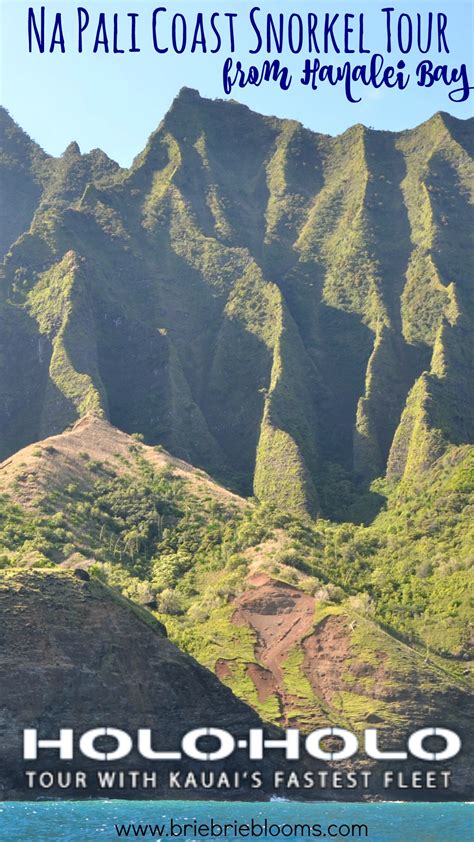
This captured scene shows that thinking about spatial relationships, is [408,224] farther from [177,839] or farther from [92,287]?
[177,839]

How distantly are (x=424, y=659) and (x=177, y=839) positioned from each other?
41.1m

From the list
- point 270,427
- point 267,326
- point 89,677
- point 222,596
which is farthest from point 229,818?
point 267,326

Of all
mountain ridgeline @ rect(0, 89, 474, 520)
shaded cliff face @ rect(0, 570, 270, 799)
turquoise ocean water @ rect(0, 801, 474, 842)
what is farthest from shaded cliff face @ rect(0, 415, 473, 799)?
mountain ridgeline @ rect(0, 89, 474, 520)

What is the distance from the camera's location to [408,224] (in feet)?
614

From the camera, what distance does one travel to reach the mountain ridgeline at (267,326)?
15112 cm

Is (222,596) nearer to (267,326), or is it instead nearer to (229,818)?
(229,818)

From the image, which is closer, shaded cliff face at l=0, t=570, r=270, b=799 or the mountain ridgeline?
shaded cliff face at l=0, t=570, r=270, b=799

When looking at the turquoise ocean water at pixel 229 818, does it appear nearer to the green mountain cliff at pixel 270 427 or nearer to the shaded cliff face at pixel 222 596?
the shaded cliff face at pixel 222 596

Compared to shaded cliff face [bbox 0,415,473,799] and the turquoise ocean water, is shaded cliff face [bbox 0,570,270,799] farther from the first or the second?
the turquoise ocean water

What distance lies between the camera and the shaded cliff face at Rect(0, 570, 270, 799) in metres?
80.8

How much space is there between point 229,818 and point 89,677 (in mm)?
17712

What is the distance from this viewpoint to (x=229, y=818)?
69188 mm

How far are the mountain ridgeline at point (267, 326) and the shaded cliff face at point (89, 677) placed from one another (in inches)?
2059

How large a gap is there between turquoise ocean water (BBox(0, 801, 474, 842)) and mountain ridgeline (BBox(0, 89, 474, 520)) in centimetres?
6093
